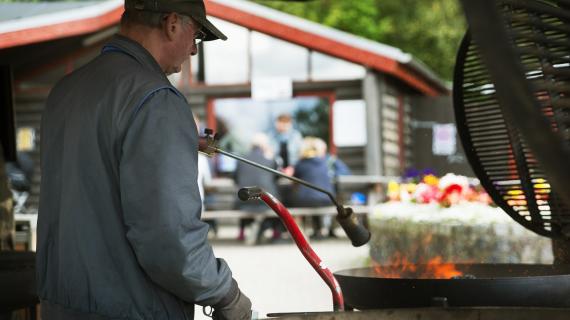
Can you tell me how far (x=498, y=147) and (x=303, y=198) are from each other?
419 inches

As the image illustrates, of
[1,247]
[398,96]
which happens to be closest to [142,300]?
[1,247]

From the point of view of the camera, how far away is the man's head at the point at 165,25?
2.65 m

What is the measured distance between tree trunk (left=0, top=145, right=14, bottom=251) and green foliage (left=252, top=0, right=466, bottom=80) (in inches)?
1098

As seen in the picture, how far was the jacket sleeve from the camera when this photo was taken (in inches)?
94.1

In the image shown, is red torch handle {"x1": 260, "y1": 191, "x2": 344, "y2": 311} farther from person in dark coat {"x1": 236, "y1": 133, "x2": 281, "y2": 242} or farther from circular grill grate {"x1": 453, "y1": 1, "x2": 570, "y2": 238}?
person in dark coat {"x1": 236, "y1": 133, "x2": 281, "y2": 242}

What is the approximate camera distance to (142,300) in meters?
2.51

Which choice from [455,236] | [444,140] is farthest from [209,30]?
[444,140]

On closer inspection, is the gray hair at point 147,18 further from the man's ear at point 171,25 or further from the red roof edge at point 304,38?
the red roof edge at point 304,38

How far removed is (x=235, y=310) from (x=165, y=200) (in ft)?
1.48

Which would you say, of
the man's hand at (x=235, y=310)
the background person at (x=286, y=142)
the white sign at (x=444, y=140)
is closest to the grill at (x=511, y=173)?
the man's hand at (x=235, y=310)

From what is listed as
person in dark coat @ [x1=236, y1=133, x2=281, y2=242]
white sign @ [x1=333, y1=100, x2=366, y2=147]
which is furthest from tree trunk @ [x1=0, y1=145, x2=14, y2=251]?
white sign @ [x1=333, y1=100, x2=366, y2=147]

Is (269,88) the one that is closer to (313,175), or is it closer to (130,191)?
(313,175)

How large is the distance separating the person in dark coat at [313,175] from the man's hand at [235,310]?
10.7 meters

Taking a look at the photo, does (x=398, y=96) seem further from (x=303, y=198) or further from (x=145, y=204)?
(x=145, y=204)
